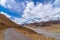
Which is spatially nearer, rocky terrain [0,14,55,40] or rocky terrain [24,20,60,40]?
rocky terrain [0,14,55,40]

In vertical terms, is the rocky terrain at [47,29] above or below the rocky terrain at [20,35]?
above

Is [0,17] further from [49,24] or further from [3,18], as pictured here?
[49,24]

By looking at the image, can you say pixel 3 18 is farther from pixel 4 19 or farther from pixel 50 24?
pixel 50 24

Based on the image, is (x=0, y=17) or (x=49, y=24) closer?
(x=0, y=17)

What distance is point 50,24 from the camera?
94500 millimetres

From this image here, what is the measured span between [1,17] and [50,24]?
143ft

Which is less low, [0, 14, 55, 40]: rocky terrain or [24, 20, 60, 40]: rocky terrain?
[24, 20, 60, 40]: rocky terrain

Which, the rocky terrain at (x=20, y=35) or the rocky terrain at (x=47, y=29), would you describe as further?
the rocky terrain at (x=47, y=29)

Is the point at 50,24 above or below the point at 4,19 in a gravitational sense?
above

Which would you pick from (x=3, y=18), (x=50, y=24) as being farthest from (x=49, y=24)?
(x=3, y=18)

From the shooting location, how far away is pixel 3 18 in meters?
55.6

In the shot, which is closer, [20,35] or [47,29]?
[20,35]

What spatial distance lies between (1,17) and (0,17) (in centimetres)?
31

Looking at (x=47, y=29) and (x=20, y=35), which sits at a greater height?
(x=47, y=29)
